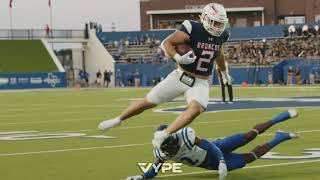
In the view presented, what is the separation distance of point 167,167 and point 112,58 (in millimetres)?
50611

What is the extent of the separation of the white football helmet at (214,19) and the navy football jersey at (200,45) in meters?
0.07

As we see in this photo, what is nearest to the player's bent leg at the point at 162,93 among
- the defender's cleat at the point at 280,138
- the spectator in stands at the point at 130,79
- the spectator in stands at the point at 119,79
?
the defender's cleat at the point at 280,138

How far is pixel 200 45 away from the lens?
7.78 meters

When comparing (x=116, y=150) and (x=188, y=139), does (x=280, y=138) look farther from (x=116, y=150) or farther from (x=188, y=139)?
(x=116, y=150)

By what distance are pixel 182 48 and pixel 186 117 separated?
865 millimetres

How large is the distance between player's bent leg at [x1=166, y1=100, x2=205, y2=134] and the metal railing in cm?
5468

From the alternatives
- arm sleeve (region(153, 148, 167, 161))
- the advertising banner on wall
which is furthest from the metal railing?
arm sleeve (region(153, 148, 167, 161))

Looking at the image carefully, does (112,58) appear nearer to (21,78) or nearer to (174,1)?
(21,78)

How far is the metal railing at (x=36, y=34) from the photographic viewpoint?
200 ft

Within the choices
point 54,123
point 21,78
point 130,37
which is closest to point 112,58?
point 130,37

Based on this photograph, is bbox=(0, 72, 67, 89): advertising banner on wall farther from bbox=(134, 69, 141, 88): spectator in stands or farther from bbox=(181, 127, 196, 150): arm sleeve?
bbox=(181, 127, 196, 150): arm sleeve

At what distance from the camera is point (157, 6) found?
241ft

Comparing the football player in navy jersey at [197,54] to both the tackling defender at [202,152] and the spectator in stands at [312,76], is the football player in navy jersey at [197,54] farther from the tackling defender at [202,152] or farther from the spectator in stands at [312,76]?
the spectator in stands at [312,76]

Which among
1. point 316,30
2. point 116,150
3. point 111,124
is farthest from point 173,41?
point 316,30
